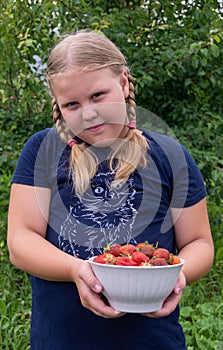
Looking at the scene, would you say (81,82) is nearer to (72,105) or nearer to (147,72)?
(72,105)

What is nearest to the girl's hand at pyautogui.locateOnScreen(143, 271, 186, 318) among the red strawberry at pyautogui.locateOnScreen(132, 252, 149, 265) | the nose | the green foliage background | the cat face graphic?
the red strawberry at pyautogui.locateOnScreen(132, 252, 149, 265)

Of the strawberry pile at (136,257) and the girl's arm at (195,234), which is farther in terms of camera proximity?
the girl's arm at (195,234)

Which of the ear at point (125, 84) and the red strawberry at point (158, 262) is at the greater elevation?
the ear at point (125, 84)

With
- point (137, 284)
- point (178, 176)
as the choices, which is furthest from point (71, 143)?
point (137, 284)

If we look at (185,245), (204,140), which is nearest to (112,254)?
(185,245)

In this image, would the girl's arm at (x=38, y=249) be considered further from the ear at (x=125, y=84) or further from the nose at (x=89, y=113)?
the ear at (x=125, y=84)

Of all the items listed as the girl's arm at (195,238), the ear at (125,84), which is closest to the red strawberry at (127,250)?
the girl's arm at (195,238)

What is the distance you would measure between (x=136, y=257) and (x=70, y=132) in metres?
0.51

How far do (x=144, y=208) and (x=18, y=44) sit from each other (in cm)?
241

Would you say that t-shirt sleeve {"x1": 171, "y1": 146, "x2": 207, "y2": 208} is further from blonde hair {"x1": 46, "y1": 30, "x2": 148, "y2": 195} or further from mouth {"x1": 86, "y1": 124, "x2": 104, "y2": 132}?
mouth {"x1": 86, "y1": 124, "x2": 104, "y2": 132}

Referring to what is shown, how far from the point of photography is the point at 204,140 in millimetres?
3750

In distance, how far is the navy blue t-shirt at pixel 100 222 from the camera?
1585 millimetres

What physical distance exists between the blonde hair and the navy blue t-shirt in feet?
0.07

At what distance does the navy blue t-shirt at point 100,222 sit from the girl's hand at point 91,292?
0.19m
